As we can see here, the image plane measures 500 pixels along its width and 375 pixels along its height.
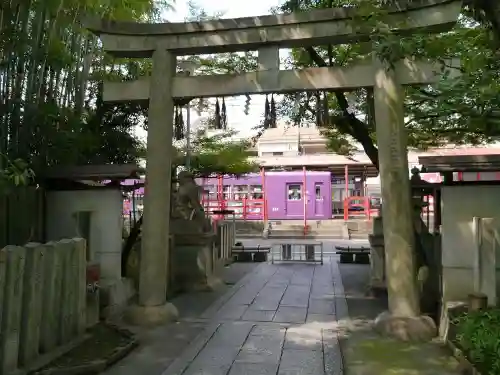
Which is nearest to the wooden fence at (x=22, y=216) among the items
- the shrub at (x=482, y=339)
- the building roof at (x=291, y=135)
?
the shrub at (x=482, y=339)

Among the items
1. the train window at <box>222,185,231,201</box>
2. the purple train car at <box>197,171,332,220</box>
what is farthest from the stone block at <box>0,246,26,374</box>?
the train window at <box>222,185,231,201</box>

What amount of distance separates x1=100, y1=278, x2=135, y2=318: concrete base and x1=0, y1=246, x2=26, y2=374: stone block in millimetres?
2268

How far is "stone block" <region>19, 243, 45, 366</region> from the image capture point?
4.84 meters

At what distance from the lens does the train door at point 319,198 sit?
983 inches

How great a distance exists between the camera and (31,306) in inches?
193

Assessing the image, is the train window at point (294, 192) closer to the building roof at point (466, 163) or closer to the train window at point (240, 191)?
the train window at point (240, 191)

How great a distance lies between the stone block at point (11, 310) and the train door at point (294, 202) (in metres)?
21.2

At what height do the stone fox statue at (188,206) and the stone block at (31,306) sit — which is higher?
the stone fox statue at (188,206)

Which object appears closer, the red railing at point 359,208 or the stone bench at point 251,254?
the stone bench at point 251,254

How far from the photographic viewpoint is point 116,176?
701 centimetres

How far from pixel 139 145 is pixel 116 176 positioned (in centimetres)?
309

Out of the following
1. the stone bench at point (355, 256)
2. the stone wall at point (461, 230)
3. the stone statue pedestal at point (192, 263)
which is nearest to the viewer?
the stone wall at point (461, 230)

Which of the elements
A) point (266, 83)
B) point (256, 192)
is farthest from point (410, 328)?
point (256, 192)

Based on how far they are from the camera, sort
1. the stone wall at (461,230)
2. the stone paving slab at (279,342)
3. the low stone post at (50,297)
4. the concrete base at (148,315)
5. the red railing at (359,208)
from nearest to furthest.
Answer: the stone paving slab at (279,342) < the low stone post at (50,297) < the stone wall at (461,230) < the concrete base at (148,315) < the red railing at (359,208)
